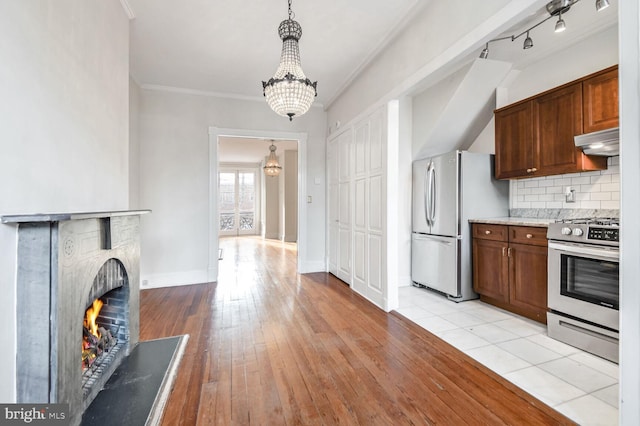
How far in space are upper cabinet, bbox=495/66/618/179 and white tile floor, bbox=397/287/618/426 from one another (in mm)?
1593

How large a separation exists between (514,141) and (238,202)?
8.98 m

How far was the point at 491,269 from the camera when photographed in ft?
10.4

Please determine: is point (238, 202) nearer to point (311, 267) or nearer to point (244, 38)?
point (311, 267)

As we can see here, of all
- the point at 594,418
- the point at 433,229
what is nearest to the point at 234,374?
the point at 594,418

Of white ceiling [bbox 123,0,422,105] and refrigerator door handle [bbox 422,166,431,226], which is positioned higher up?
white ceiling [bbox 123,0,422,105]

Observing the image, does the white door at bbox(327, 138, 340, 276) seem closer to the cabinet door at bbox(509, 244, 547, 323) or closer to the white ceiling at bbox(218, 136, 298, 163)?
the cabinet door at bbox(509, 244, 547, 323)

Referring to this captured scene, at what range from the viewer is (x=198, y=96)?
4289 millimetres

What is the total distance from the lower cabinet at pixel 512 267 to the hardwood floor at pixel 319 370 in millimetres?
1105

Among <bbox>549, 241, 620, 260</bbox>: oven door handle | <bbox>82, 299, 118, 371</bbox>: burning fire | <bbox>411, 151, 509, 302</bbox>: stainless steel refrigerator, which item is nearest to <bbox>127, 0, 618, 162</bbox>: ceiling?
<bbox>411, 151, 509, 302</bbox>: stainless steel refrigerator

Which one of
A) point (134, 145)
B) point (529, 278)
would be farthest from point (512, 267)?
point (134, 145)

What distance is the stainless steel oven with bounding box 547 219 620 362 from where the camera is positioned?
2.09 metres

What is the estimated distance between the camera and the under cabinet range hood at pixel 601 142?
7.27 ft

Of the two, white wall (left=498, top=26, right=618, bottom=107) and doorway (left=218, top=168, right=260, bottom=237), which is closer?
white wall (left=498, top=26, right=618, bottom=107)

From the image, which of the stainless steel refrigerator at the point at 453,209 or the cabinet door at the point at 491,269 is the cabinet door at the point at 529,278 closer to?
the cabinet door at the point at 491,269
